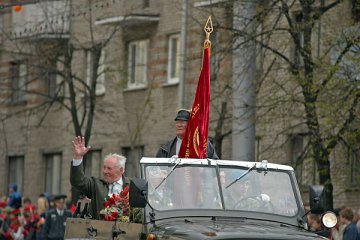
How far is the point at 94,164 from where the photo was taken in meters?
44.9

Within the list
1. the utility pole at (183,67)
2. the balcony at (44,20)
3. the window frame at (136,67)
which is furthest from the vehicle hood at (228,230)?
the window frame at (136,67)

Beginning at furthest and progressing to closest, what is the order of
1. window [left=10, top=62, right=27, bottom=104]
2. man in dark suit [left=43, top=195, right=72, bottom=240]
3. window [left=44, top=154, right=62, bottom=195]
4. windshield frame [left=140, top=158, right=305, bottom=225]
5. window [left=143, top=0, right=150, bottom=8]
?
window [left=44, top=154, right=62, bottom=195], window [left=143, top=0, right=150, bottom=8], window [left=10, top=62, right=27, bottom=104], man in dark suit [left=43, top=195, right=72, bottom=240], windshield frame [left=140, top=158, right=305, bottom=225]

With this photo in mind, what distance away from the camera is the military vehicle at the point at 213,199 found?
1404 cm

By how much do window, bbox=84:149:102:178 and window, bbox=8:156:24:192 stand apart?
502cm

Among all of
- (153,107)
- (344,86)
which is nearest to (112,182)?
(344,86)

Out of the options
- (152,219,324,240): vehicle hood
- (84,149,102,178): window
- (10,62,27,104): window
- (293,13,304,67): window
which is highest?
(10,62,27,104): window

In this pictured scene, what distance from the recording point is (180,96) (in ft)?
119

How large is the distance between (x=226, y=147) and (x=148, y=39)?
6972mm

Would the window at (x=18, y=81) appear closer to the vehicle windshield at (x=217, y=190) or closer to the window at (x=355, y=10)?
the window at (x=355, y=10)

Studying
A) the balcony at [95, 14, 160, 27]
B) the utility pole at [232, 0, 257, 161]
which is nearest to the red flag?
the utility pole at [232, 0, 257, 161]

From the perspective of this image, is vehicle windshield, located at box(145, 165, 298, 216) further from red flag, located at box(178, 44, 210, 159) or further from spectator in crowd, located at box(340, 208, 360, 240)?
spectator in crowd, located at box(340, 208, 360, 240)

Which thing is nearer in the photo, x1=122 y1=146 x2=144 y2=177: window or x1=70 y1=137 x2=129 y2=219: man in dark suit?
x1=70 y1=137 x2=129 y2=219: man in dark suit

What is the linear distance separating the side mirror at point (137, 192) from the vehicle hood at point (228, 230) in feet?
0.97

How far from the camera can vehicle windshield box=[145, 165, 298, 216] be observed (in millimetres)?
14469
